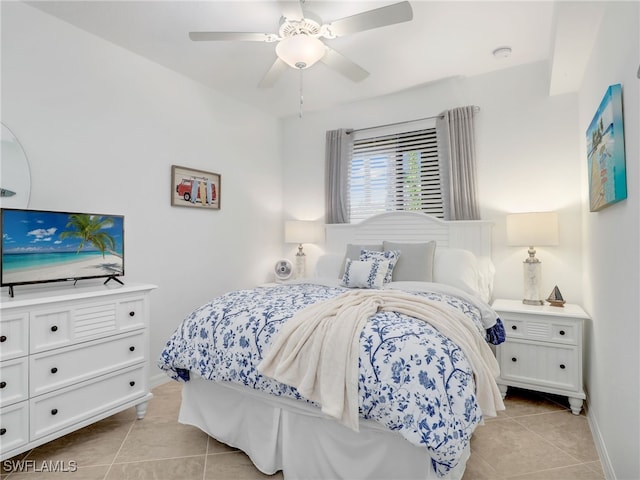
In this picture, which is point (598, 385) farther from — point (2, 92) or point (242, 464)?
point (2, 92)

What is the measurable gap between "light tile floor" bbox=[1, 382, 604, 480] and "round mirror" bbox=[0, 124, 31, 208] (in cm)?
152

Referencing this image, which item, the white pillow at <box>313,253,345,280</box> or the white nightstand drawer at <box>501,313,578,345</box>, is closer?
the white nightstand drawer at <box>501,313,578,345</box>

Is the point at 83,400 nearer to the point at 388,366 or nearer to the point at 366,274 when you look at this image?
the point at 388,366

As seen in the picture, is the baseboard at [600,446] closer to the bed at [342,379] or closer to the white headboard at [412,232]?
the bed at [342,379]

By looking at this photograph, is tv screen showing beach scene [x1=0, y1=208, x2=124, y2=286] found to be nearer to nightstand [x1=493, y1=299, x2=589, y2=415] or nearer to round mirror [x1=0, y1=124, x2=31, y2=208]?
round mirror [x1=0, y1=124, x2=31, y2=208]

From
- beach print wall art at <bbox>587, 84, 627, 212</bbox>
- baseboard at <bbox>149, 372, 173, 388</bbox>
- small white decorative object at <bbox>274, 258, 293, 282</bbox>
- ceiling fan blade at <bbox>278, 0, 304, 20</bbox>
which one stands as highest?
ceiling fan blade at <bbox>278, 0, 304, 20</bbox>

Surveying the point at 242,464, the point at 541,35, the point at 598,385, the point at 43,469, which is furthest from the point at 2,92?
the point at 598,385

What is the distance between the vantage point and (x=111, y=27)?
2635 mm

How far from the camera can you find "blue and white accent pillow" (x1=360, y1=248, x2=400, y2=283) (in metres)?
3.03

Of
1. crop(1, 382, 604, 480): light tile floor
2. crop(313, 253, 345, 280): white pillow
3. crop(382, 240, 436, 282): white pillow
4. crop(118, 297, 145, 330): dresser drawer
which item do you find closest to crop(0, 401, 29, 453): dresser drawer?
crop(1, 382, 604, 480): light tile floor

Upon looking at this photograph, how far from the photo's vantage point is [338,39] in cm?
276

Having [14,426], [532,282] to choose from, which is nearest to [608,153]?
[532,282]

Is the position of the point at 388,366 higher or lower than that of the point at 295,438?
higher

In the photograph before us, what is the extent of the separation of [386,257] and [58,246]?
2376 millimetres
